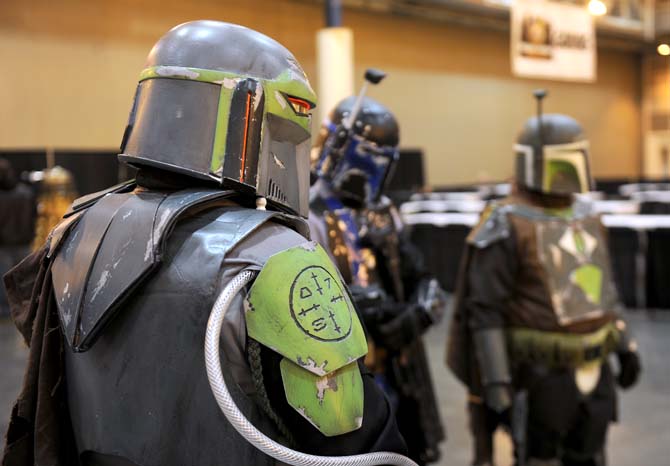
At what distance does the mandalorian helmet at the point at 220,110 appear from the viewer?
141cm

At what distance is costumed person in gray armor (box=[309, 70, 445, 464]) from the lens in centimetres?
310

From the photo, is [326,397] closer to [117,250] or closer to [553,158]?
[117,250]

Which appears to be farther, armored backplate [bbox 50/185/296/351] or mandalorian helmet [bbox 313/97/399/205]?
mandalorian helmet [bbox 313/97/399/205]

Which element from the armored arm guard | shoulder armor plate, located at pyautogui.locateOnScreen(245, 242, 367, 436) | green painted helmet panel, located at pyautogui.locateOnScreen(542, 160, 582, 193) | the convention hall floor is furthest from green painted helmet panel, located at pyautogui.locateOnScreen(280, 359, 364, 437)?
the convention hall floor

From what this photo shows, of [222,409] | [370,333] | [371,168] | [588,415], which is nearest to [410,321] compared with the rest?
[370,333]

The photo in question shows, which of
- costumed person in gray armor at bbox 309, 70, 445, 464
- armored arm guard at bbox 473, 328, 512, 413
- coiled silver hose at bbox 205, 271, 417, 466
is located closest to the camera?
coiled silver hose at bbox 205, 271, 417, 466

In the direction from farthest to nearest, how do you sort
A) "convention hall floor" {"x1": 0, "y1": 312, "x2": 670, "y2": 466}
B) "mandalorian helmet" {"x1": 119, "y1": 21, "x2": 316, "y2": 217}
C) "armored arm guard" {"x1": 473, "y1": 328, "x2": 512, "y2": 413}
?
"convention hall floor" {"x1": 0, "y1": 312, "x2": 670, "y2": 466} → "armored arm guard" {"x1": 473, "y1": 328, "x2": 512, "y2": 413} → "mandalorian helmet" {"x1": 119, "y1": 21, "x2": 316, "y2": 217}

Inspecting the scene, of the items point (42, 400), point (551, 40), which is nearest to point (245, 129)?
point (42, 400)

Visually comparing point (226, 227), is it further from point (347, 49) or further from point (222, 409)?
point (347, 49)

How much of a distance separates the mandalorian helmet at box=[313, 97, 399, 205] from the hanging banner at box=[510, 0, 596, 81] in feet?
17.0

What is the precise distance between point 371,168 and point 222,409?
2036mm

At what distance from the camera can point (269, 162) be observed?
148cm

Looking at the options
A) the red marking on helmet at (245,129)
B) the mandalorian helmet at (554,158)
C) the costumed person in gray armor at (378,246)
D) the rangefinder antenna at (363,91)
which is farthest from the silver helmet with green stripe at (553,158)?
the red marking on helmet at (245,129)

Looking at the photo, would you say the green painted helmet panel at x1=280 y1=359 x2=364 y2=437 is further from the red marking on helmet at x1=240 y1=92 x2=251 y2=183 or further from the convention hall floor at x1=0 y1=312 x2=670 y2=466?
the convention hall floor at x1=0 y1=312 x2=670 y2=466
